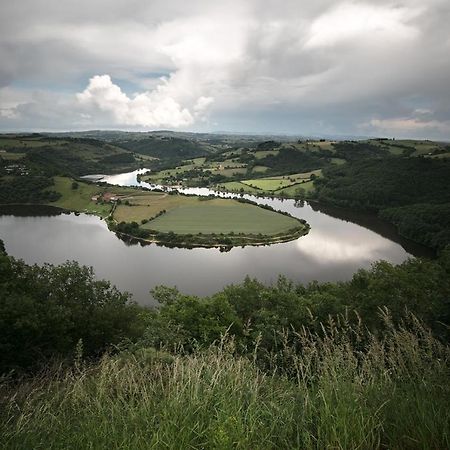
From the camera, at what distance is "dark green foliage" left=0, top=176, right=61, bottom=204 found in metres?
118

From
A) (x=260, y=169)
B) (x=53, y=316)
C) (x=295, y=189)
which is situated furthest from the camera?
(x=260, y=169)

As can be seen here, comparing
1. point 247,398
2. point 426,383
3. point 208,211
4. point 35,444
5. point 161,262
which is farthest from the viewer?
point 208,211

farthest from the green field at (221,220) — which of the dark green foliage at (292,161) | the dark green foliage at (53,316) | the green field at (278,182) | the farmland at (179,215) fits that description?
the dark green foliage at (292,161)

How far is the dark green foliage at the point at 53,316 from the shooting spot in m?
13.7

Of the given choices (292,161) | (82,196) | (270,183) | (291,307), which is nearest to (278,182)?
(270,183)

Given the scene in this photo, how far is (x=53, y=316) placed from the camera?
15156 mm

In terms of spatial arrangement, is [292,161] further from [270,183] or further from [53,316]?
[53,316]

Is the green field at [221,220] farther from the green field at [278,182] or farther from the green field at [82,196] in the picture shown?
the green field at [278,182]

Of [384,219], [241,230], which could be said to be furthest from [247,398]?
[384,219]

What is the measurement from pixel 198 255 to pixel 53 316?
1937 inches

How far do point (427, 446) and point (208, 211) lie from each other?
92.8 meters

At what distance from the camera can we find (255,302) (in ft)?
73.8

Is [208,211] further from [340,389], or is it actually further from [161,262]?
[340,389]

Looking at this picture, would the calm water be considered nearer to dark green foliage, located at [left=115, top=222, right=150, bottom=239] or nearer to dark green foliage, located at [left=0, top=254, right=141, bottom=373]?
dark green foliage, located at [left=115, top=222, right=150, bottom=239]
